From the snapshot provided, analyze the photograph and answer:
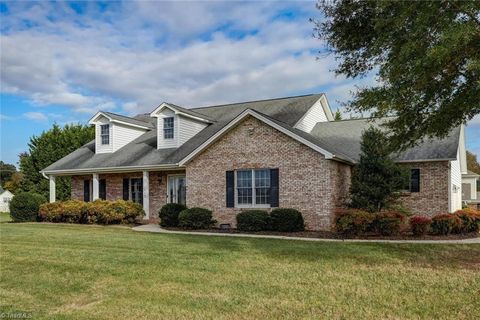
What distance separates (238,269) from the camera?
8930 mm

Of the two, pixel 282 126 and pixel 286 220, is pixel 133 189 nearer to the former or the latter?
pixel 282 126

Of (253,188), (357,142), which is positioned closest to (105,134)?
(253,188)

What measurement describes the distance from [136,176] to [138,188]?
654 mm

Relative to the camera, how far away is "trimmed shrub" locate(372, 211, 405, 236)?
581 inches

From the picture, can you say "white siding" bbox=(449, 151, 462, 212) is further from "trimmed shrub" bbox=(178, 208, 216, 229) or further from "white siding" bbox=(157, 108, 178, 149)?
"white siding" bbox=(157, 108, 178, 149)

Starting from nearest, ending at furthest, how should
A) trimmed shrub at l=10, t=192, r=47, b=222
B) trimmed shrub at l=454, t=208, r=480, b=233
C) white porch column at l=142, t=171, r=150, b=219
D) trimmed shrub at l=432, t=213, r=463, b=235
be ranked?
trimmed shrub at l=432, t=213, r=463, b=235 → trimmed shrub at l=454, t=208, r=480, b=233 → white porch column at l=142, t=171, r=150, b=219 → trimmed shrub at l=10, t=192, r=47, b=222

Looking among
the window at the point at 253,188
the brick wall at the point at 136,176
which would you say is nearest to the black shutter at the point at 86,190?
the brick wall at the point at 136,176

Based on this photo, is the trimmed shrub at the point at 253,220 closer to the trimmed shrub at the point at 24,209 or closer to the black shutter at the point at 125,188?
the black shutter at the point at 125,188

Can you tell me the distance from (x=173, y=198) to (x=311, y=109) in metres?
8.34

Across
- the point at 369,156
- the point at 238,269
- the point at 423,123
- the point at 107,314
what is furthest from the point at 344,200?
the point at 107,314

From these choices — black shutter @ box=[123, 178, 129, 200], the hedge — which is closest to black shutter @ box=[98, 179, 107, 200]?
black shutter @ box=[123, 178, 129, 200]

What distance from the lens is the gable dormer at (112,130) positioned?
24.9 m

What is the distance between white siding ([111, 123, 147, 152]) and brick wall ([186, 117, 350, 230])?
7412 millimetres

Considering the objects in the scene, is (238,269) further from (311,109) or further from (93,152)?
(93,152)
